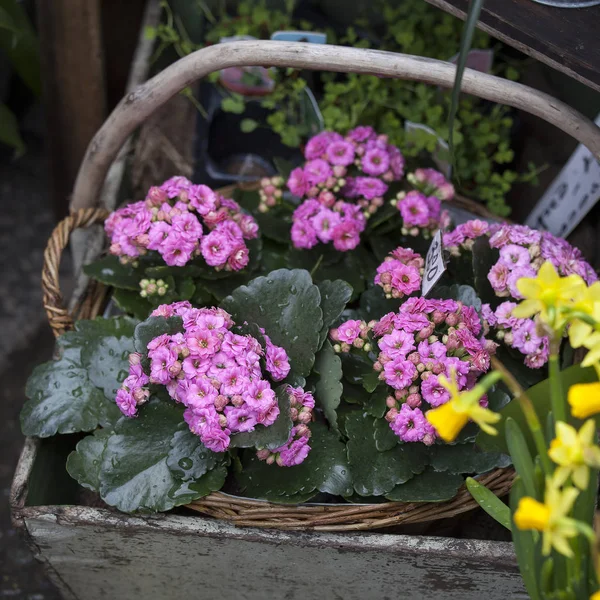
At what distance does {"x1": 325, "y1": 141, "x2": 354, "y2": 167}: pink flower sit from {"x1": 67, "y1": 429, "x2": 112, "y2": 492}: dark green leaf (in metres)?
0.67

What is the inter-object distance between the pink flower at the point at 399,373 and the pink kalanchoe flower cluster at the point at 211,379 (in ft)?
0.49

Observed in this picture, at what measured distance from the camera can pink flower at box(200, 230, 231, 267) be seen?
1292 mm

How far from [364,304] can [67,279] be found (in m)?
1.37

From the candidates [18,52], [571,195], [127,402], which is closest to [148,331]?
[127,402]

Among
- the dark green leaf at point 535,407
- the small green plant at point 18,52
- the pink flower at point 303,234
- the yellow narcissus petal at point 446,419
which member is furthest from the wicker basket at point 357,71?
the small green plant at point 18,52

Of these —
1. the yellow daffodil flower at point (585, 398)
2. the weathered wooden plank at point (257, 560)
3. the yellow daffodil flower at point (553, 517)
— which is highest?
the yellow daffodil flower at point (585, 398)

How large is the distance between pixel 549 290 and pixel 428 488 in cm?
54

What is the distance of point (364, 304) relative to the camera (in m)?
1.36

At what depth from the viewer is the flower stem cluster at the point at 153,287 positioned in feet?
4.33

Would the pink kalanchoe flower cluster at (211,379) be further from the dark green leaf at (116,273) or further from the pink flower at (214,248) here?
the dark green leaf at (116,273)

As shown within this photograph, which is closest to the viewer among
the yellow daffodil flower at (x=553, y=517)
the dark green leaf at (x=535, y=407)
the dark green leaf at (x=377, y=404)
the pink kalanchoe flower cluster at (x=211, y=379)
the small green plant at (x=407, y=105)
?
the yellow daffodil flower at (x=553, y=517)

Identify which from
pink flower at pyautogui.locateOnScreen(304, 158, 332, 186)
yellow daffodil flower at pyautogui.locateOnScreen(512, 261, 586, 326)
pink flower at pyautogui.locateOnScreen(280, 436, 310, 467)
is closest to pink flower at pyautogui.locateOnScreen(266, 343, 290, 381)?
pink flower at pyautogui.locateOnScreen(280, 436, 310, 467)

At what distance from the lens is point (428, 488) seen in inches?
45.4

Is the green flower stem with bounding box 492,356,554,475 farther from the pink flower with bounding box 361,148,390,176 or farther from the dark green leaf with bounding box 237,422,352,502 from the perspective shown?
the pink flower with bounding box 361,148,390,176
